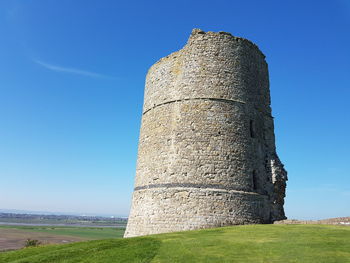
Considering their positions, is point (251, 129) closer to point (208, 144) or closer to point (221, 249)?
point (208, 144)

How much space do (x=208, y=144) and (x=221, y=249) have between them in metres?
6.89

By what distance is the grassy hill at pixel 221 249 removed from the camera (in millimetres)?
8648

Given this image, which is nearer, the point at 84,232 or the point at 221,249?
the point at 221,249

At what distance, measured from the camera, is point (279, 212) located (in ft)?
55.9

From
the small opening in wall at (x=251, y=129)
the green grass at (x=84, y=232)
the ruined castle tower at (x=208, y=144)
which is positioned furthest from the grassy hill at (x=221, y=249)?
the green grass at (x=84, y=232)

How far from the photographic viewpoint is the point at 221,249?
955cm

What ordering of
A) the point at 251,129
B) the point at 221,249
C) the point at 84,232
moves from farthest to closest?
the point at 84,232, the point at 251,129, the point at 221,249

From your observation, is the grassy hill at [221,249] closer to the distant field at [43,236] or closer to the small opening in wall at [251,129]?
the small opening in wall at [251,129]

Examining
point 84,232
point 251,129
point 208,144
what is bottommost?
point 84,232

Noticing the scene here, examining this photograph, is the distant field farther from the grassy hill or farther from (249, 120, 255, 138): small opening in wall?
(249, 120, 255, 138): small opening in wall

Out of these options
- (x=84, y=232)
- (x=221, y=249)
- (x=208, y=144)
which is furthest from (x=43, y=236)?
(x=221, y=249)

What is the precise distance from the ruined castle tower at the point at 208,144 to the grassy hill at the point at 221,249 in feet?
8.47

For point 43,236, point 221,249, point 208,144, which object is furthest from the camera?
point 43,236

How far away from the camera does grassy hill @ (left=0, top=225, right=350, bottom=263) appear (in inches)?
340
